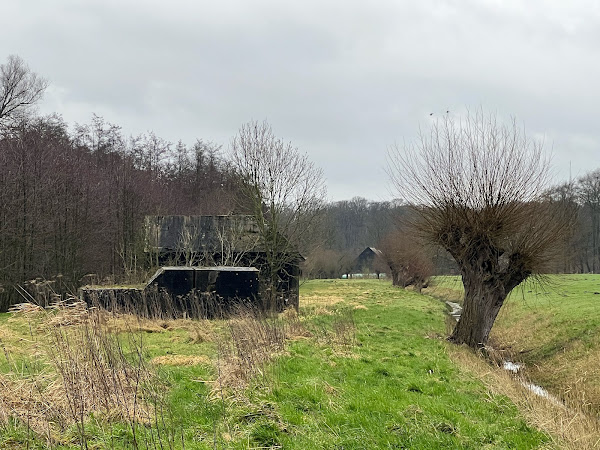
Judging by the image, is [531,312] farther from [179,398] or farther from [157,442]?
[157,442]

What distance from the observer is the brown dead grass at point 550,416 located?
21.5 ft

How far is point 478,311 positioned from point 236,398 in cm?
1096

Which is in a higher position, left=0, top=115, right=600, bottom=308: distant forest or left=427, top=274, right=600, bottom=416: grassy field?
left=0, top=115, right=600, bottom=308: distant forest

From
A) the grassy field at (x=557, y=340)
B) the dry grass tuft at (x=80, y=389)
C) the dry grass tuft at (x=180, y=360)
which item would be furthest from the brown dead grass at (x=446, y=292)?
the dry grass tuft at (x=80, y=389)

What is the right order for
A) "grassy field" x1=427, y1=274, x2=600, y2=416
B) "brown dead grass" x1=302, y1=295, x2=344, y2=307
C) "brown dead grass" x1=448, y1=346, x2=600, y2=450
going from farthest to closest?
"brown dead grass" x1=302, y1=295, x2=344, y2=307, "grassy field" x1=427, y1=274, x2=600, y2=416, "brown dead grass" x1=448, y1=346, x2=600, y2=450

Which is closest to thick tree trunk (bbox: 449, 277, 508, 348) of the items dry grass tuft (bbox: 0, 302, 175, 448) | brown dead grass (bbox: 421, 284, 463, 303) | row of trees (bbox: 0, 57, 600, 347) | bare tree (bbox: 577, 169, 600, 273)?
row of trees (bbox: 0, 57, 600, 347)

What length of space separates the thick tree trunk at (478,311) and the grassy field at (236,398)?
509 cm

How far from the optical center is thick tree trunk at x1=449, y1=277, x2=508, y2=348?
52.5 feet

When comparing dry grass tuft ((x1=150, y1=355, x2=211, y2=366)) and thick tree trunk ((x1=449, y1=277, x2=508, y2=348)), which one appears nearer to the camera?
dry grass tuft ((x1=150, y1=355, x2=211, y2=366))

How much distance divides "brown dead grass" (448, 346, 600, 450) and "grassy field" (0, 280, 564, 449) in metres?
0.17

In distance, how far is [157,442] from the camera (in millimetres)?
5289

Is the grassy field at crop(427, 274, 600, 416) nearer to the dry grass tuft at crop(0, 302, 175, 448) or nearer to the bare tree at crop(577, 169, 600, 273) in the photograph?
the dry grass tuft at crop(0, 302, 175, 448)

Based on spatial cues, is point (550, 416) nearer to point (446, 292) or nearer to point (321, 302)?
point (321, 302)

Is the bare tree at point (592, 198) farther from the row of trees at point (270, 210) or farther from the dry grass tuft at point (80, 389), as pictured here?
the dry grass tuft at point (80, 389)
